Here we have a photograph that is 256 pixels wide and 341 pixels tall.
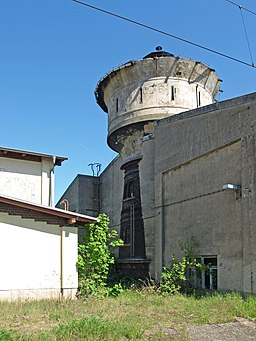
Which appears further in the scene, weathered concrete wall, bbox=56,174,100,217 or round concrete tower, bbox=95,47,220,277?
weathered concrete wall, bbox=56,174,100,217

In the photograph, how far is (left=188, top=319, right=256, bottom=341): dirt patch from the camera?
9.96 m

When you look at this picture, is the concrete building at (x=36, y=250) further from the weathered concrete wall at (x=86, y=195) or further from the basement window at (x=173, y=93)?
the weathered concrete wall at (x=86, y=195)

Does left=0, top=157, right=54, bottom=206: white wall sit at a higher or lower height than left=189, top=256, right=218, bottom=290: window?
Result: higher

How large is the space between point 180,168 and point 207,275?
4.72 m

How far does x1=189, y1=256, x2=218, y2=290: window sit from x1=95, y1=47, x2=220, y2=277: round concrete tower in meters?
4.67

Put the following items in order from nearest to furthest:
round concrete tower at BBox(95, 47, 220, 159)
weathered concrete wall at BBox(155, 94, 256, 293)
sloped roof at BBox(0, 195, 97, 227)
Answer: sloped roof at BBox(0, 195, 97, 227)
weathered concrete wall at BBox(155, 94, 256, 293)
round concrete tower at BBox(95, 47, 220, 159)

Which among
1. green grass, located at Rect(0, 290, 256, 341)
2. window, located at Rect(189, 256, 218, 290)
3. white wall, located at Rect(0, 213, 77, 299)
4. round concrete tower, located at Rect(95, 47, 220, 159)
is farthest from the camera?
round concrete tower, located at Rect(95, 47, 220, 159)

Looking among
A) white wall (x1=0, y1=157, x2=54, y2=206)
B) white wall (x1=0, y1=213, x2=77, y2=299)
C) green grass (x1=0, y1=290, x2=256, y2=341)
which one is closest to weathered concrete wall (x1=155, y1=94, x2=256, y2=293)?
green grass (x1=0, y1=290, x2=256, y2=341)

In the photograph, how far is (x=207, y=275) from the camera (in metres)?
17.2

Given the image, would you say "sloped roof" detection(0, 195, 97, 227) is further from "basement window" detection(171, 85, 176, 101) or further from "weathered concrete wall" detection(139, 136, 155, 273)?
"basement window" detection(171, 85, 176, 101)

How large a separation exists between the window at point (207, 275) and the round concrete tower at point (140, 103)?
184 inches

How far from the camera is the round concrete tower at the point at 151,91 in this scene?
22922 mm

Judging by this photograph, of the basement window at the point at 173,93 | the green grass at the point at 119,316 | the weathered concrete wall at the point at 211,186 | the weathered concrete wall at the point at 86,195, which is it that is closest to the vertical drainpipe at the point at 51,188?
the weathered concrete wall at the point at 211,186

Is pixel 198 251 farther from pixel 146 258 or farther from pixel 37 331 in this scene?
pixel 37 331
